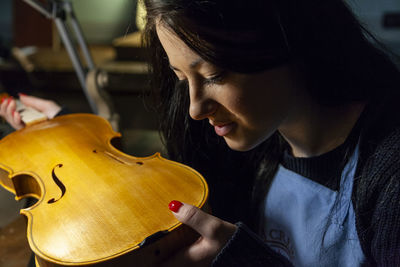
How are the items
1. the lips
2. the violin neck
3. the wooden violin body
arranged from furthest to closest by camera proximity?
1. the violin neck
2. the lips
3. the wooden violin body

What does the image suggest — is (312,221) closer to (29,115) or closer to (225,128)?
(225,128)

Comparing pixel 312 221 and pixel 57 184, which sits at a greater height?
pixel 57 184

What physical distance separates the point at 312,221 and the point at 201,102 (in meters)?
0.36

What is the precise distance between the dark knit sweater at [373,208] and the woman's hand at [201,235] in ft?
0.05

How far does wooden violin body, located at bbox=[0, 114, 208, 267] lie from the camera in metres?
0.46

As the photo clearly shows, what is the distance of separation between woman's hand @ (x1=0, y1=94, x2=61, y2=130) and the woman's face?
0.57 metres

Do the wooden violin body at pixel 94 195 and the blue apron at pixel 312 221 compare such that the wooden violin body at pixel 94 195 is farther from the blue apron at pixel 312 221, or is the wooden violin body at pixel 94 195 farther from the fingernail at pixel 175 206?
the blue apron at pixel 312 221

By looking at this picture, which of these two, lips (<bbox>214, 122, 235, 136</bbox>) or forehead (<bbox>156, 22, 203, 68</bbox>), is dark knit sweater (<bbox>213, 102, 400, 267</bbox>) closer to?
lips (<bbox>214, 122, 235, 136</bbox>)

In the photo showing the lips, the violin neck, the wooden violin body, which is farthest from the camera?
the violin neck

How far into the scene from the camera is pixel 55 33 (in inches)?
92.2

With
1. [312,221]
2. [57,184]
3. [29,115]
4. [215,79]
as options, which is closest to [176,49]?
[215,79]

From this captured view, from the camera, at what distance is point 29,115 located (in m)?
0.94

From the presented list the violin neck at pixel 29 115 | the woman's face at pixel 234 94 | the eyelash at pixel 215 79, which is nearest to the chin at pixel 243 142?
the woman's face at pixel 234 94

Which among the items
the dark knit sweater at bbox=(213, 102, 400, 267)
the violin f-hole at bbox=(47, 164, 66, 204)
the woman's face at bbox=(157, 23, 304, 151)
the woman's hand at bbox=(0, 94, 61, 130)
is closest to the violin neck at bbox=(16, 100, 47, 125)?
the woman's hand at bbox=(0, 94, 61, 130)
